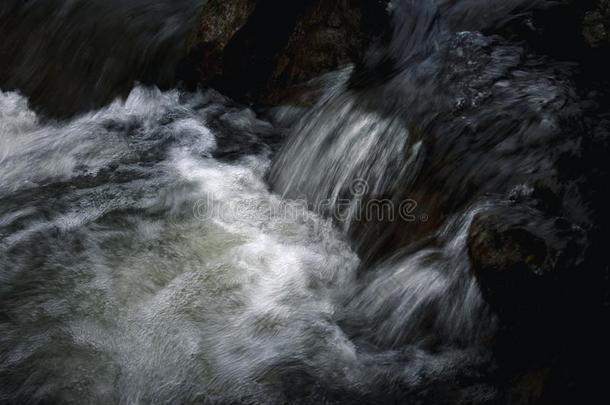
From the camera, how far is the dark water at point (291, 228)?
335 cm

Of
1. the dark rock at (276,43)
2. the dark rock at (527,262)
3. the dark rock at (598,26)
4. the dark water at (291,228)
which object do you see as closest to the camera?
the dark rock at (527,262)

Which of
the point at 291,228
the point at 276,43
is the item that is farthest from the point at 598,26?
the point at 276,43

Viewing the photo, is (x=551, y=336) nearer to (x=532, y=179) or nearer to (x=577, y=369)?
(x=577, y=369)

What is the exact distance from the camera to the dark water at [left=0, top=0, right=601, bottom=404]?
3.35 meters

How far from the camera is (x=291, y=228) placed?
A: 4465 millimetres

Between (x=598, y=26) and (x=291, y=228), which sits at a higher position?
(x=598, y=26)

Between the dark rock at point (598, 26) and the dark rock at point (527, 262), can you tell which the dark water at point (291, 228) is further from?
the dark rock at point (598, 26)

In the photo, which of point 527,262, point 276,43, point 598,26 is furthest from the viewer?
point 276,43

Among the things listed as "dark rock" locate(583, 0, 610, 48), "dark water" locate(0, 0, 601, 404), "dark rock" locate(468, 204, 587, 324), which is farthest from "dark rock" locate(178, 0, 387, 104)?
"dark rock" locate(468, 204, 587, 324)

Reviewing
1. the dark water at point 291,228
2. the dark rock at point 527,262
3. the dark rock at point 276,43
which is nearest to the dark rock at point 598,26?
the dark water at point 291,228

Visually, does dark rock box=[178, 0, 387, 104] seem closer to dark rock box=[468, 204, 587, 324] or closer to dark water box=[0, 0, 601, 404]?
dark water box=[0, 0, 601, 404]

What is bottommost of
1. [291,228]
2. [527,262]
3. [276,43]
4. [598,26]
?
[291,228]

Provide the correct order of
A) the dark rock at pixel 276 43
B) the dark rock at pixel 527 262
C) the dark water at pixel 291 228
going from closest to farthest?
the dark rock at pixel 527 262 < the dark water at pixel 291 228 < the dark rock at pixel 276 43

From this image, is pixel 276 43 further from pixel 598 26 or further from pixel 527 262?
pixel 527 262
